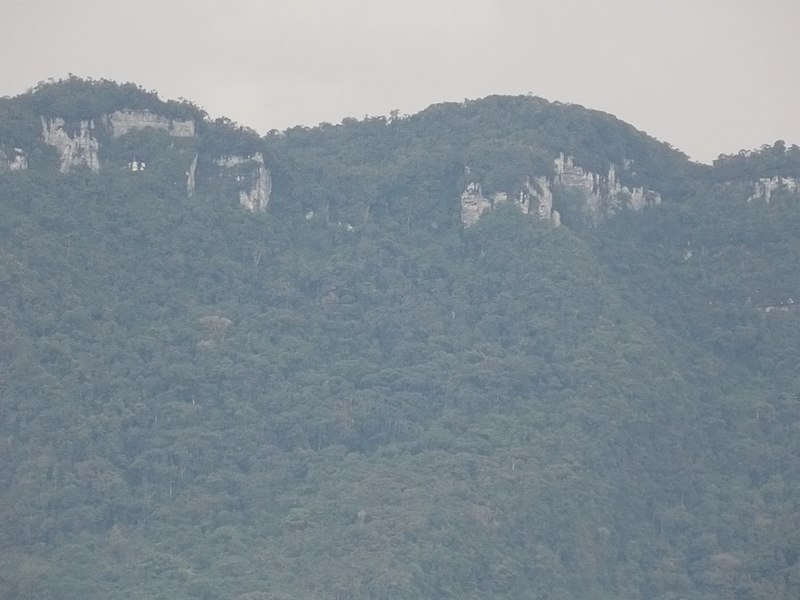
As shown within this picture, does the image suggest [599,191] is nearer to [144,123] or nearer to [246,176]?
[246,176]

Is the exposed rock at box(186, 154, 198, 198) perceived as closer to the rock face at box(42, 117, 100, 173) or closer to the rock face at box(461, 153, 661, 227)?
the rock face at box(42, 117, 100, 173)

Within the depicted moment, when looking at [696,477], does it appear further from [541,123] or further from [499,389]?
[541,123]

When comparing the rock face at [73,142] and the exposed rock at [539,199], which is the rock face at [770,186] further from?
the rock face at [73,142]

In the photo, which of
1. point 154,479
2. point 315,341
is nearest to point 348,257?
point 315,341

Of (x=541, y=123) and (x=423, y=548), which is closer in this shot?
(x=423, y=548)

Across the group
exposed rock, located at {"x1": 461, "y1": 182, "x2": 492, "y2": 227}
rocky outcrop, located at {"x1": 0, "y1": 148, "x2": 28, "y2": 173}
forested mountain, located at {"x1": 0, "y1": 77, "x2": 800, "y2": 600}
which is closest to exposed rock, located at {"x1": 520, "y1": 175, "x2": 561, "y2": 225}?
forested mountain, located at {"x1": 0, "y1": 77, "x2": 800, "y2": 600}

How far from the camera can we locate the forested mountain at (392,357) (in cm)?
6944

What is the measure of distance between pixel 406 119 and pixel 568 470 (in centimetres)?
2358

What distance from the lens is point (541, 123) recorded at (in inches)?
3452

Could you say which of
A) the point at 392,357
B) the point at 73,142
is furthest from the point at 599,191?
the point at 73,142

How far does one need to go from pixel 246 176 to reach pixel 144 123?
4.27 metres

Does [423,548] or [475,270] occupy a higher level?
[475,270]

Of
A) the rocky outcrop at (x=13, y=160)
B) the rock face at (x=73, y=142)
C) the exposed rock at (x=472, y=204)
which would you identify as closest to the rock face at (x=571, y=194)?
the exposed rock at (x=472, y=204)

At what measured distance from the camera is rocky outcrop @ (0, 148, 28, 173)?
80375 mm
